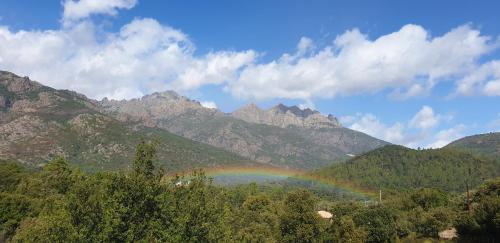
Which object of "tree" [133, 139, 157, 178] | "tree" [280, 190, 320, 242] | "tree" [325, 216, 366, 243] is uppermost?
"tree" [133, 139, 157, 178]

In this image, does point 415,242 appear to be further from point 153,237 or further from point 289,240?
point 153,237

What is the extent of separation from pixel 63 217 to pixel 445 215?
384ft

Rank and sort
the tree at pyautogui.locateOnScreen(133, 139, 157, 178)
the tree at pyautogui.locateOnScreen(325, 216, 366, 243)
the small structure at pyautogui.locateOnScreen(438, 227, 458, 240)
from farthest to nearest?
1. the small structure at pyautogui.locateOnScreen(438, 227, 458, 240)
2. the tree at pyautogui.locateOnScreen(325, 216, 366, 243)
3. the tree at pyautogui.locateOnScreen(133, 139, 157, 178)

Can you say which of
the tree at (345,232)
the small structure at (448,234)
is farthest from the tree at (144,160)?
the small structure at (448,234)

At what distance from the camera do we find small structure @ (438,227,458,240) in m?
111

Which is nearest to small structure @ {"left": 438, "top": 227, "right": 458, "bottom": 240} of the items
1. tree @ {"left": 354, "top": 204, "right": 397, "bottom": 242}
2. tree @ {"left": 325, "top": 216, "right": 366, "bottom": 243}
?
tree @ {"left": 354, "top": 204, "right": 397, "bottom": 242}

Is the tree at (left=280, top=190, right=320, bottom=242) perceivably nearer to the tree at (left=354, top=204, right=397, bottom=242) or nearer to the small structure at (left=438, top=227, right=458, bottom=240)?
the small structure at (left=438, top=227, right=458, bottom=240)

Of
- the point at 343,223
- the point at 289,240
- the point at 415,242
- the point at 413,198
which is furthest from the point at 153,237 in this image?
the point at 413,198

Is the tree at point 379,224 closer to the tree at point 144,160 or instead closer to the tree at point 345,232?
the tree at point 345,232

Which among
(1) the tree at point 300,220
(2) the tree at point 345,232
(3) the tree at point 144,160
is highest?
(3) the tree at point 144,160

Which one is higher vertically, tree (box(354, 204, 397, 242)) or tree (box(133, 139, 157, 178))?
tree (box(133, 139, 157, 178))

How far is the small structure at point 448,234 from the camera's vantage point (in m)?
111

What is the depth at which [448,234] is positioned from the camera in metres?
115

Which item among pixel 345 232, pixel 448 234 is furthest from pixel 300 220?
pixel 448 234
